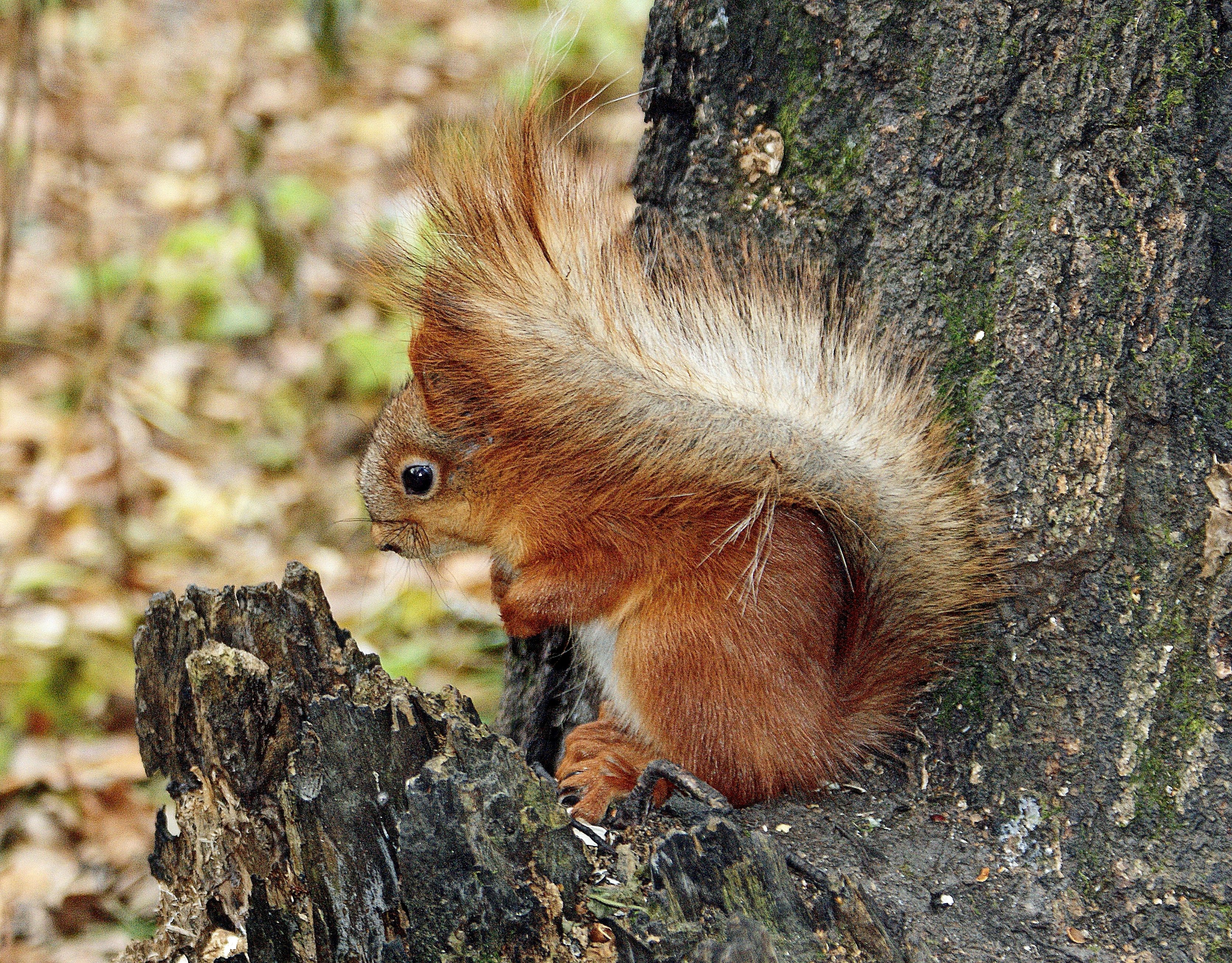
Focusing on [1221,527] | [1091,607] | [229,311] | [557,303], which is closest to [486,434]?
[557,303]

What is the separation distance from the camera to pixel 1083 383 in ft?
4.74

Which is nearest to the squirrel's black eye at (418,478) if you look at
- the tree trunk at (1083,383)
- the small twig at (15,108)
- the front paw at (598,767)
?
the front paw at (598,767)

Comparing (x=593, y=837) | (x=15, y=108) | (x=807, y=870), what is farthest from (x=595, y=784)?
(x=15, y=108)

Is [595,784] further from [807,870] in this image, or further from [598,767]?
[807,870]

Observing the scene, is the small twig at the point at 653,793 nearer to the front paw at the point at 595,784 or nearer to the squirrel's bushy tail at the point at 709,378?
the front paw at the point at 595,784

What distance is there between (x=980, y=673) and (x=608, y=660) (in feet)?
1.92

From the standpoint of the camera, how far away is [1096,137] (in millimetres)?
1424

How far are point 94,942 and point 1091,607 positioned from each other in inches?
78.5

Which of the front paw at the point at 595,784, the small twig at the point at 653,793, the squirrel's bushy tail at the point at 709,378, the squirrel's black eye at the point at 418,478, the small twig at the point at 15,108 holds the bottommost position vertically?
the front paw at the point at 595,784

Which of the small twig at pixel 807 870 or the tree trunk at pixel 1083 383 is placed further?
the tree trunk at pixel 1083 383

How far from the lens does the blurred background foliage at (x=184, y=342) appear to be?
2.57 m

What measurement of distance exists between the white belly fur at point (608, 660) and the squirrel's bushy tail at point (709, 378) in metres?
0.25

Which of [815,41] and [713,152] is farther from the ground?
[815,41]

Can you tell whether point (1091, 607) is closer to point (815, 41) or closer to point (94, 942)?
point (815, 41)
